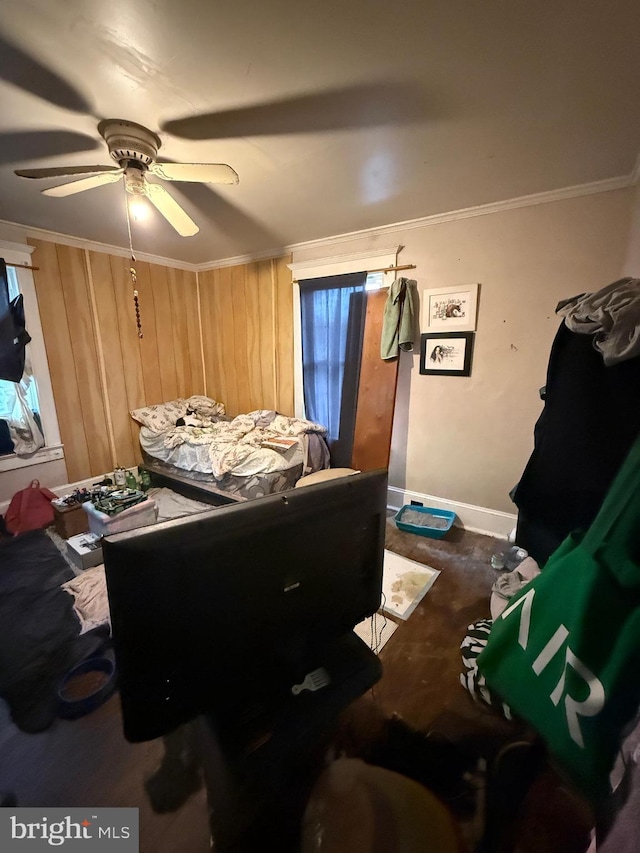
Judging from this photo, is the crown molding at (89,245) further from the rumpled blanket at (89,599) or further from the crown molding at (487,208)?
the rumpled blanket at (89,599)

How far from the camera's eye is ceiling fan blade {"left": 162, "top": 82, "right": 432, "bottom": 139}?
1.37 meters

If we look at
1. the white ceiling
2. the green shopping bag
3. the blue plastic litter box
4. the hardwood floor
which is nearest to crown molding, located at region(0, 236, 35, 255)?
the white ceiling

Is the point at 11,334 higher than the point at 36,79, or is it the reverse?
the point at 36,79

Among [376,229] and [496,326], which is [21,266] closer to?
[376,229]

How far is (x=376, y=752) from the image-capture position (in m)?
1.05

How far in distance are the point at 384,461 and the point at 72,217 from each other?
326cm

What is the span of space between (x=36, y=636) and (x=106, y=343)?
108 inches

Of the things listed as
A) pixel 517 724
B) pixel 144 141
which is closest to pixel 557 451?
pixel 517 724

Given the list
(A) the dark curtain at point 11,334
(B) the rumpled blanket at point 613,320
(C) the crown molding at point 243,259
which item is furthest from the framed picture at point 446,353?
(A) the dark curtain at point 11,334

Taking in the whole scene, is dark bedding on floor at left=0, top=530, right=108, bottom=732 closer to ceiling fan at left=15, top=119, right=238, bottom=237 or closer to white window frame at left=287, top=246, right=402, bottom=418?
ceiling fan at left=15, top=119, right=238, bottom=237

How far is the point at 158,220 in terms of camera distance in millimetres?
2670

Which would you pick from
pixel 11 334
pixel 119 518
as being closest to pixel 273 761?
pixel 119 518

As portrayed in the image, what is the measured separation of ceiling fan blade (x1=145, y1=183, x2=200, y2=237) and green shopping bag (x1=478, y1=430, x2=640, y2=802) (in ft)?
7.52

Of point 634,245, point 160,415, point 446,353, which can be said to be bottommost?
point 160,415
